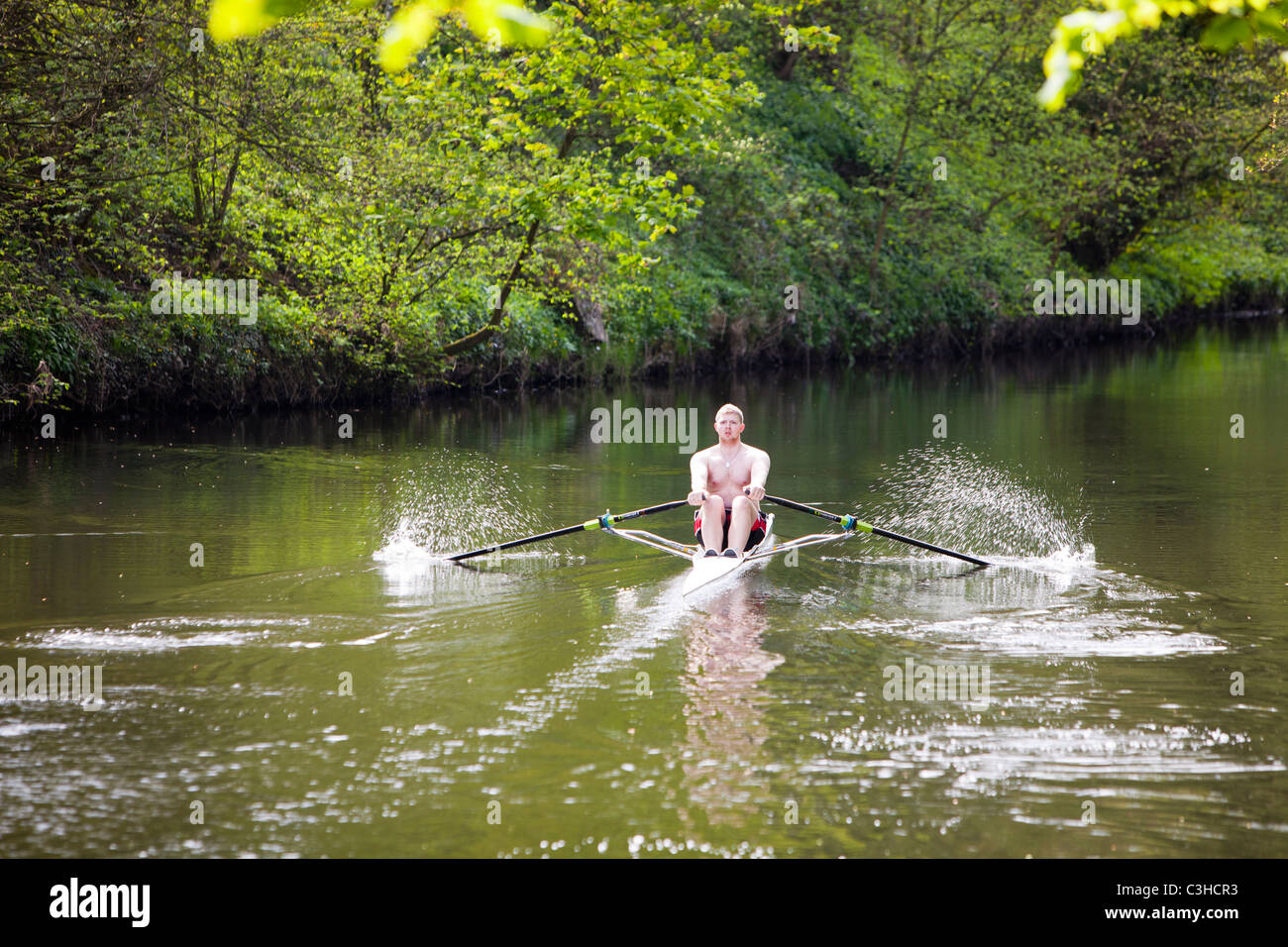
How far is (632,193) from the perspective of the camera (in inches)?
802

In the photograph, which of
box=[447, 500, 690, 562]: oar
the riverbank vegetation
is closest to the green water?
box=[447, 500, 690, 562]: oar

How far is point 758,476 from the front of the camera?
11227 mm

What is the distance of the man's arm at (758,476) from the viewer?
35.7ft

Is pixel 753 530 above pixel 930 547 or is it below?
above

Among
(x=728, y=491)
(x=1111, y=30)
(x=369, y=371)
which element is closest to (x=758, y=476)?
(x=728, y=491)

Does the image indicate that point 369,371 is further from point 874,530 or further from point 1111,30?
point 1111,30

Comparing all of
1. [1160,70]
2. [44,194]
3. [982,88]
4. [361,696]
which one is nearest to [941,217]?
[982,88]

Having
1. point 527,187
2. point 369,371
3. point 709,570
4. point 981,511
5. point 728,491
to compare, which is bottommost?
point 709,570

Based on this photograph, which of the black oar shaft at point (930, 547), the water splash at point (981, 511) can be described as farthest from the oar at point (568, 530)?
the water splash at point (981, 511)

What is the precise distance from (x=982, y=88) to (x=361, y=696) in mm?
34701

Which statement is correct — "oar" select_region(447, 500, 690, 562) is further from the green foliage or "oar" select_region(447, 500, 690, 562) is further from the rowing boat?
the green foliage

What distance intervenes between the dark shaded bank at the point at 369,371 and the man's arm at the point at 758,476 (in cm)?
993

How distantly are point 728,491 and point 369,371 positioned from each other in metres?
13.0

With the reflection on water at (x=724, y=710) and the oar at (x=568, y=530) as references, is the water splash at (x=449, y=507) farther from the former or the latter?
the reflection on water at (x=724, y=710)
